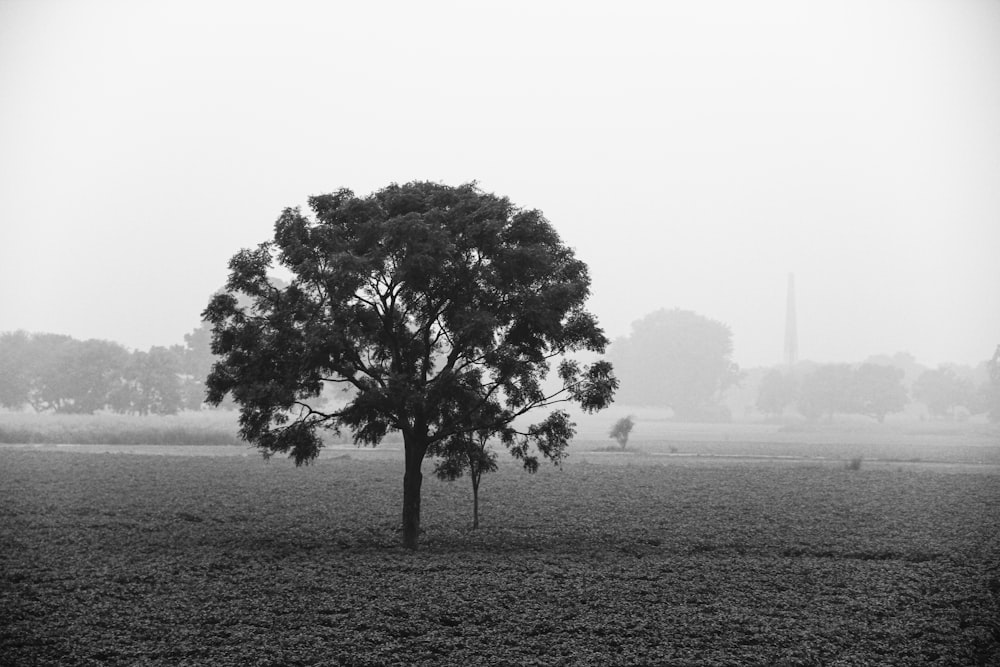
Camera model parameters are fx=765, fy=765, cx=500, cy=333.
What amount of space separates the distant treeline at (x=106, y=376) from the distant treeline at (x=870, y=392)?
102m

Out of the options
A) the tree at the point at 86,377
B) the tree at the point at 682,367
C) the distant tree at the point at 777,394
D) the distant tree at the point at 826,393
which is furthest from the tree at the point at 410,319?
the tree at the point at 682,367

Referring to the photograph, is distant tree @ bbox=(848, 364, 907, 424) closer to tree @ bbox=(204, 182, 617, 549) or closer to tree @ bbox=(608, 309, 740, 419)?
tree @ bbox=(608, 309, 740, 419)

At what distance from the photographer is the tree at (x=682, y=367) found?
159375 millimetres

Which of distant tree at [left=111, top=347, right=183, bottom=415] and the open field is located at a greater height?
distant tree at [left=111, top=347, right=183, bottom=415]

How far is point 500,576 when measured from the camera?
19078 mm

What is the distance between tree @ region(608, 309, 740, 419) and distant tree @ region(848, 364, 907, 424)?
3081cm

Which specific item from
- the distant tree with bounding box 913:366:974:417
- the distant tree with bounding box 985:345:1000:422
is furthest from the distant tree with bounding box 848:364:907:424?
the distant tree with bounding box 913:366:974:417

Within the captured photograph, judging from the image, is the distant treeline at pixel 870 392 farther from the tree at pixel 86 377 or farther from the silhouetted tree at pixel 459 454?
the silhouetted tree at pixel 459 454

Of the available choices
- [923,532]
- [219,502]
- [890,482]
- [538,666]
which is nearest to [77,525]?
[219,502]

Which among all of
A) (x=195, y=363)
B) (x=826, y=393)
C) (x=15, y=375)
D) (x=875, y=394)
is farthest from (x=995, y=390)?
(x=15, y=375)

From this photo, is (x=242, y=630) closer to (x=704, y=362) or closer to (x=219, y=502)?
(x=219, y=502)

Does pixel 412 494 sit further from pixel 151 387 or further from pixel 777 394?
pixel 777 394

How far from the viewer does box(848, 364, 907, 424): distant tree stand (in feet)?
430

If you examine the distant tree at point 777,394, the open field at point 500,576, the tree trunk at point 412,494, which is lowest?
the open field at point 500,576
